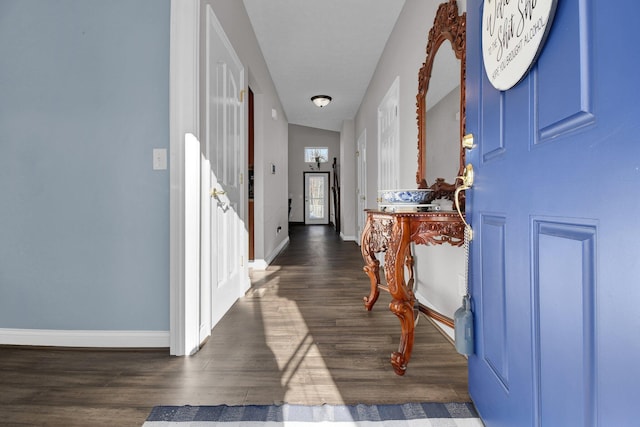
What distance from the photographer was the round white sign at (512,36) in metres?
0.71

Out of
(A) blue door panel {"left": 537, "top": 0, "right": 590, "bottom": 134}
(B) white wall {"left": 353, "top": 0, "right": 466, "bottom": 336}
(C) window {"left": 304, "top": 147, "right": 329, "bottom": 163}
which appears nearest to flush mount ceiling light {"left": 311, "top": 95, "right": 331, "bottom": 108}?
(B) white wall {"left": 353, "top": 0, "right": 466, "bottom": 336}

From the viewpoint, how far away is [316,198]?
10180 mm

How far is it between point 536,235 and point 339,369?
3.50ft

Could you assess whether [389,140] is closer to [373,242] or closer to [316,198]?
[373,242]

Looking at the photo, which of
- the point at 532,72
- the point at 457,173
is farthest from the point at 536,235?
the point at 457,173

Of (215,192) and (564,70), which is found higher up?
(564,70)

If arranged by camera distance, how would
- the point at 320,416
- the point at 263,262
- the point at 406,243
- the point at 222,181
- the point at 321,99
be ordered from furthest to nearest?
1. the point at 321,99
2. the point at 263,262
3. the point at 222,181
4. the point at 406,243
5. the point at 320,416

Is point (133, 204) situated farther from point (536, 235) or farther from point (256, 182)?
point (256, 182)

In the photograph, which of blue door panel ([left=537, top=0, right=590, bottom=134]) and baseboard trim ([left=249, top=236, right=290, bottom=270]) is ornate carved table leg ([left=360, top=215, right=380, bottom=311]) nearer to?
blue door panel ([left=537, top=0, right=590, bottom=134])

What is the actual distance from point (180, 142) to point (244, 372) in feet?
3.92

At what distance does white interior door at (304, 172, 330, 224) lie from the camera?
32.8ft

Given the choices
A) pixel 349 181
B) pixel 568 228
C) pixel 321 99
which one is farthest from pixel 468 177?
pixel 349 181

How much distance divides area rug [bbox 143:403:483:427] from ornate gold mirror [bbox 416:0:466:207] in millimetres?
1107

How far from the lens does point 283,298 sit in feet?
8.41
